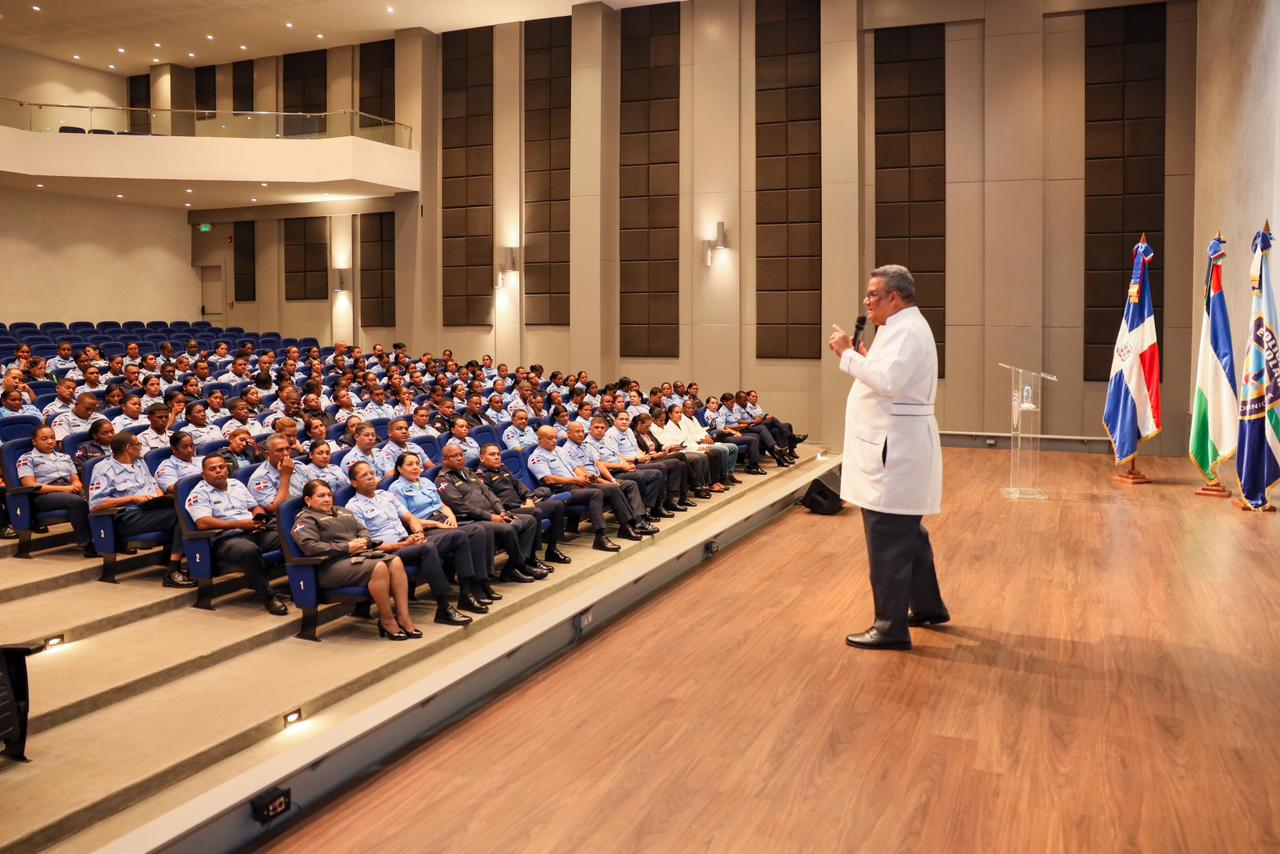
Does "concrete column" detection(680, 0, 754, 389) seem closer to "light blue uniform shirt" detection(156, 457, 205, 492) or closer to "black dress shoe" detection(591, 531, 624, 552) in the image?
"black dress shoe" detection(591, 531, 624, 552)

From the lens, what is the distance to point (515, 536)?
5.46 meters

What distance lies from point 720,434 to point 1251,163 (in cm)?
549

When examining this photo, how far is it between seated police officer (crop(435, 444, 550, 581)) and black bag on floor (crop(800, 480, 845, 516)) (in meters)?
3.04

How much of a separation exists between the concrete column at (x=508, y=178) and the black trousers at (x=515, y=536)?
31.6 ft

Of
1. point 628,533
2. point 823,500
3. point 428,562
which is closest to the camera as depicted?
point 428,562

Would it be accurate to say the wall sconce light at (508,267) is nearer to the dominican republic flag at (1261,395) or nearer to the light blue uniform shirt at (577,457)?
the light blue uniform shirt at (577,457)

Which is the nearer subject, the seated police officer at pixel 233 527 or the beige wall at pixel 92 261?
the seated police officer at pixel 233 527

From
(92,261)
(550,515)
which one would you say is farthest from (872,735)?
(92,261)

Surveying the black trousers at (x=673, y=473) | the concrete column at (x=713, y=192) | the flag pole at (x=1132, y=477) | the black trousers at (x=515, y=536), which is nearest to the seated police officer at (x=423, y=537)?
the black trousers at (x=515, y=536)

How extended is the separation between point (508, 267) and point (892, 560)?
11900mm

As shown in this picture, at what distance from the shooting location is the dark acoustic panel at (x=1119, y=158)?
12.0 m

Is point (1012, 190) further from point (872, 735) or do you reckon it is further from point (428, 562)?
point (872, 735)

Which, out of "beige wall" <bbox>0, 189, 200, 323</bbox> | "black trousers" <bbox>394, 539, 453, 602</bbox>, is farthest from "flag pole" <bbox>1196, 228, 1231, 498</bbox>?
"beige wall" <bbox>0, 189, 200, 323</bbox>

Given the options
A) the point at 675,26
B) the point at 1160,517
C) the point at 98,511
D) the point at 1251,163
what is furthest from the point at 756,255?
the point at 98,511
